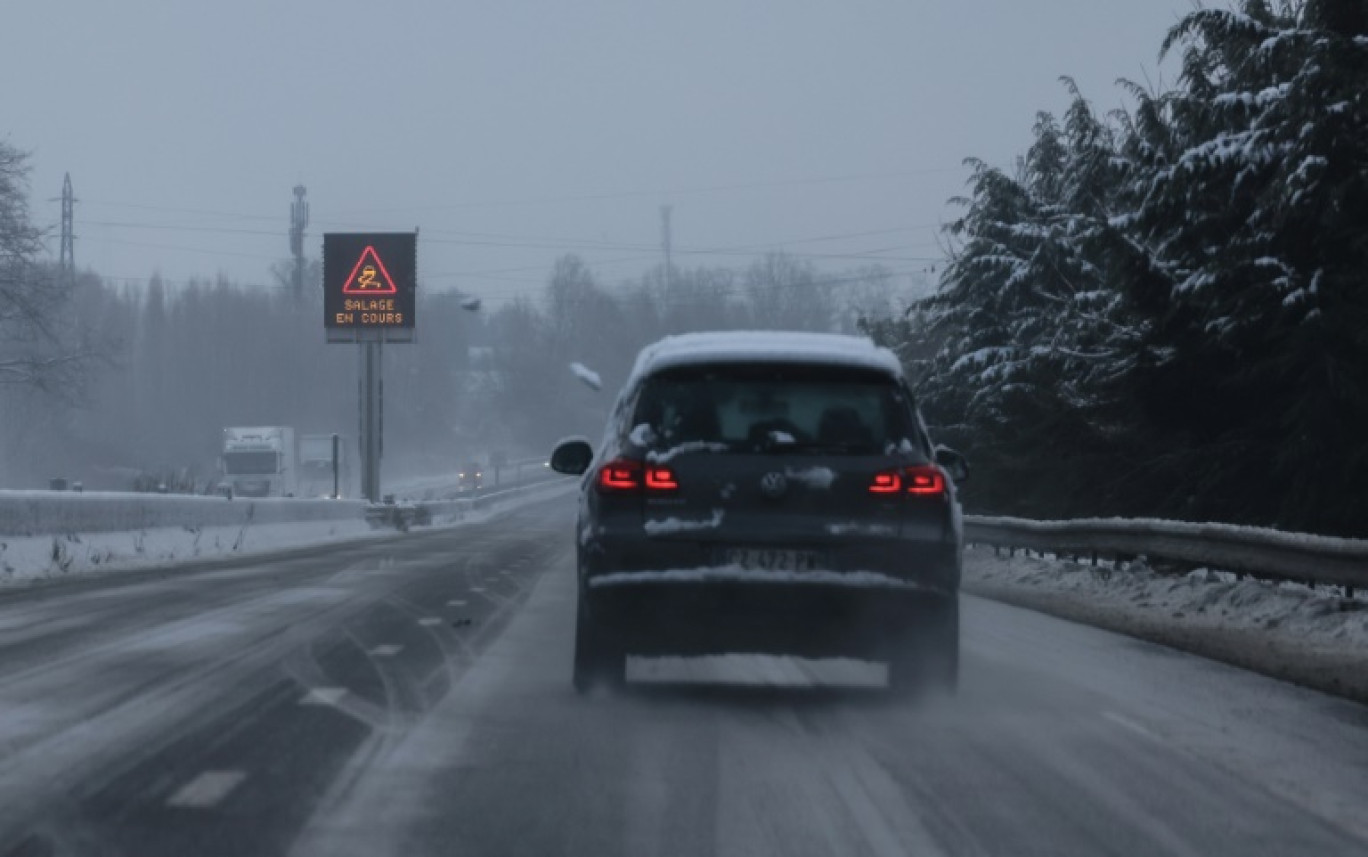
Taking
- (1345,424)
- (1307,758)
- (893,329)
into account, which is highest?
(893,329)

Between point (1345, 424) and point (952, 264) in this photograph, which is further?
point (952, 264)

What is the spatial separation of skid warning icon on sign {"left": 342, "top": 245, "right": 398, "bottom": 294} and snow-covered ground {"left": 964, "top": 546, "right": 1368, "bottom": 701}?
3713cm

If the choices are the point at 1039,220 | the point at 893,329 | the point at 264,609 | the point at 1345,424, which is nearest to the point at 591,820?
the point at 264,609

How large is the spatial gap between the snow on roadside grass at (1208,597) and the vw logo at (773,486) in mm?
5537

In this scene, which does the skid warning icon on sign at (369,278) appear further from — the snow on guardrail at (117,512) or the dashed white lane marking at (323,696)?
the dashed white lane marking at (323,696)

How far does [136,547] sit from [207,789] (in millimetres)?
20523

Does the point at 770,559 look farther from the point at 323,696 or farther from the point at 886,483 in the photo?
the point at 323,696

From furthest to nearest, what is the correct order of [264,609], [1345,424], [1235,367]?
1. [1235,367]
2. [1345,424]
3. [264,609]

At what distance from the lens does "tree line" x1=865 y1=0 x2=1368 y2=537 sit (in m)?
20.5

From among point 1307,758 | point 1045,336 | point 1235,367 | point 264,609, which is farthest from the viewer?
point 1045,336

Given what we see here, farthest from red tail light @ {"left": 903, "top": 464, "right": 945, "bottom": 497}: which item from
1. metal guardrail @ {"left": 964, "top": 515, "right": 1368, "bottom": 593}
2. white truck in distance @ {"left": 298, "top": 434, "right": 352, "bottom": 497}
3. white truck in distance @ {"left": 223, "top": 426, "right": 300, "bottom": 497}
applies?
white truck in distance @ {"left": 298, "top": 434, "right": 352, "bottom": 497}

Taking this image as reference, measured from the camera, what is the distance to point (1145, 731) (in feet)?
28.7

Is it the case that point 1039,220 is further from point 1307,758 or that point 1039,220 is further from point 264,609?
point 1307,758

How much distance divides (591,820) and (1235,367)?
19607 mm
